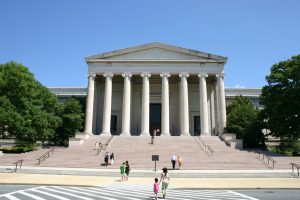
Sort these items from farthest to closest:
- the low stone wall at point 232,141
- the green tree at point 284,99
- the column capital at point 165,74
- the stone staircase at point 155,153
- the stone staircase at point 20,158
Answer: the column capital at point 165,74 → the low stone wall at point 232,141 → the green tree at point 284,99 → the stone staircase at point 20,158 → the stone staircase at point 155,153

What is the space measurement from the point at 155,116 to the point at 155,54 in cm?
1162

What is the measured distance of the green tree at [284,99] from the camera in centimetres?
3894

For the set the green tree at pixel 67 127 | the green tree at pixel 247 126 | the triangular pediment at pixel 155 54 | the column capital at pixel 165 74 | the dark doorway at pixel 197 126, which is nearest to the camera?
the green tree at pixel 247 126

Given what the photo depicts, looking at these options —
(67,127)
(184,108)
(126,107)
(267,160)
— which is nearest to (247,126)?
(184,108)

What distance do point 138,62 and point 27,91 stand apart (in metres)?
18.1

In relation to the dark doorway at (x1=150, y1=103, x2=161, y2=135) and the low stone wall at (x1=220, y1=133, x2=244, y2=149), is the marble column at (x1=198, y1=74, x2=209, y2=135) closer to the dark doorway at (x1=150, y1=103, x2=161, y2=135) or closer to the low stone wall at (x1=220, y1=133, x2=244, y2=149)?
the low stone wall at (x1=220, y1=133, x2=244, y2=149)

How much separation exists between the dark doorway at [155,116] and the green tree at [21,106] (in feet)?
56.6

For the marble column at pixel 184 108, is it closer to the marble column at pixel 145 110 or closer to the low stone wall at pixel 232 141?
the marble column at pixel 145 110

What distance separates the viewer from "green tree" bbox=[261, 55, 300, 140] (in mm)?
38938

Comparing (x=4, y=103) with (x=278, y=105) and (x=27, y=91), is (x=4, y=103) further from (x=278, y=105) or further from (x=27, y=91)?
(x=278, y=105)

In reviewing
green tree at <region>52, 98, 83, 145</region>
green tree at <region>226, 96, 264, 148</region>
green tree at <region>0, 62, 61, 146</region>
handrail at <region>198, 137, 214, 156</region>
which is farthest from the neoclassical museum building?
green tree at <region>0, 62, 61, 146</region>

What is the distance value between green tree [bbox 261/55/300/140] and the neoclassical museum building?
8520 mm

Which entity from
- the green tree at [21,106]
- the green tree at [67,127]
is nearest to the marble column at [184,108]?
the green tree at [67,127]

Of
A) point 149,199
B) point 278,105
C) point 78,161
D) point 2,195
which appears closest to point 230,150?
point 278,105
